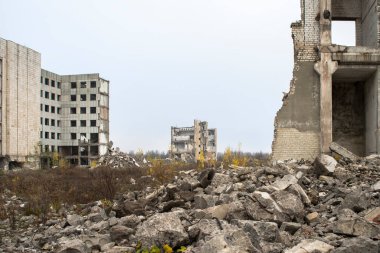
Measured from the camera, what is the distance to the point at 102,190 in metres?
12.9

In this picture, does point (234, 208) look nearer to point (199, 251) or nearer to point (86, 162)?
point (199, 251)

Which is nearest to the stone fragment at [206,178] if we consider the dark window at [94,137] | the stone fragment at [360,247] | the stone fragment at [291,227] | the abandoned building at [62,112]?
the stone fragment at [291,227]

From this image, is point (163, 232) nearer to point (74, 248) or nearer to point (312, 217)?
point (74, 248)

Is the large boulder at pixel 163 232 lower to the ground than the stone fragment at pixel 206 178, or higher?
lower

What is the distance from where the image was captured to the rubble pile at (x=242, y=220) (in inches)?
218

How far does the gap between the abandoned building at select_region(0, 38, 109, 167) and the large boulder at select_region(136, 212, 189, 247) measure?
34868 mm

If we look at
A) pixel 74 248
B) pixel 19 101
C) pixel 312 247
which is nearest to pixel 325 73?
pixel 312 247

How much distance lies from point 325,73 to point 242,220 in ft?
29.5

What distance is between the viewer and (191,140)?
54.0 metres

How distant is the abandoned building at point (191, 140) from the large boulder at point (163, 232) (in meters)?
44.8

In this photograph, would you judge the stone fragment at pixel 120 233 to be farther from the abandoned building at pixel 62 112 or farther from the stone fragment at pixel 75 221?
the abandoned building at pixel 62 112

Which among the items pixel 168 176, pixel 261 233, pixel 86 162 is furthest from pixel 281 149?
pixel 86 162

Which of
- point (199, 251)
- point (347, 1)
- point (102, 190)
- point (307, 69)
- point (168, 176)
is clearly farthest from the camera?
point (347, 1)

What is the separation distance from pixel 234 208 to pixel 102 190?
707 centimetres
